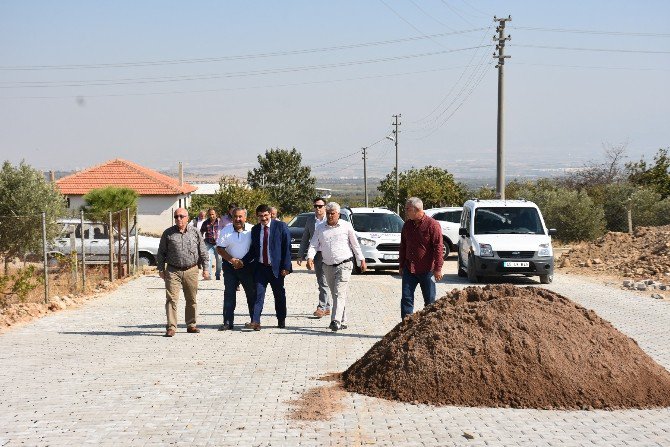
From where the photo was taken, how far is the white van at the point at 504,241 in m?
21.3

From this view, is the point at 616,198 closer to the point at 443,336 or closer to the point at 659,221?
the point at 659,221

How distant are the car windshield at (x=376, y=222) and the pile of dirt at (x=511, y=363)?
16.5 metres

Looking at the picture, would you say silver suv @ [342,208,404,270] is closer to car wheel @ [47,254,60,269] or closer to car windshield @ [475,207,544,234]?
car windshield @ [475,207,544,234]

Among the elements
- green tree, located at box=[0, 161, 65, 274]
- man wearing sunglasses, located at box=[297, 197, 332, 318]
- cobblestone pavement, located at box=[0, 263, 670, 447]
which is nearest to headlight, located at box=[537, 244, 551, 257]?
cobblestone pavement, located at box=[0, 263, 670, 447]

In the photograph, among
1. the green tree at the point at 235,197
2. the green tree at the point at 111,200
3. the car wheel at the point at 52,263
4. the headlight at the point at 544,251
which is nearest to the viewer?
the headlight at the point at 544,251

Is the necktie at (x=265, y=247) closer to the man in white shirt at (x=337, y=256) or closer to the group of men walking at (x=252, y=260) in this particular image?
the group of men walking at (x=252, y=260)

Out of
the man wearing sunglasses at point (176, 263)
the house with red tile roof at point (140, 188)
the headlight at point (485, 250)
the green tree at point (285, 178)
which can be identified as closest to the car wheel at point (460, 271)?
the headlight at point (485, 250)

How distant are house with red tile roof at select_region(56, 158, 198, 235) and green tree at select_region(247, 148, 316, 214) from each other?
3714 centimetres

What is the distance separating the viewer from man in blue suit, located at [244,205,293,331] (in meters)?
13.4

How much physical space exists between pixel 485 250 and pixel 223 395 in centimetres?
1327

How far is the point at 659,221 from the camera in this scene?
41.8 meters

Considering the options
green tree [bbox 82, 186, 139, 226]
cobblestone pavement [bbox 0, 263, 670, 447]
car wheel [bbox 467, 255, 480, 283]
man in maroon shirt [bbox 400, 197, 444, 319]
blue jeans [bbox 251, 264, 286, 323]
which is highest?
green tree [bbox 82, 186, 139, 226]

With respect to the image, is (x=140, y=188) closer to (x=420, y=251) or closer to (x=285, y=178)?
(x=285, y=178)

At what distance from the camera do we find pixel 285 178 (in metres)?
114
